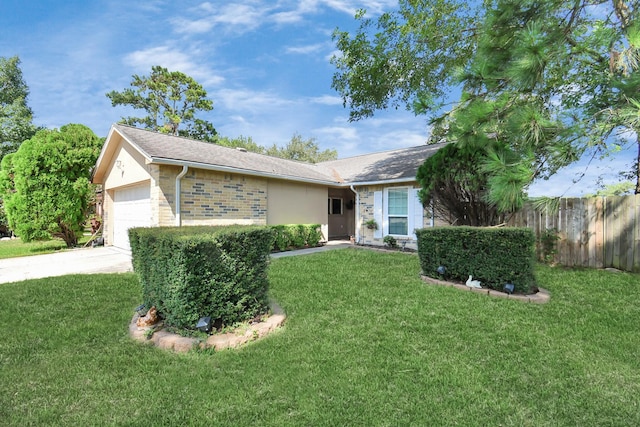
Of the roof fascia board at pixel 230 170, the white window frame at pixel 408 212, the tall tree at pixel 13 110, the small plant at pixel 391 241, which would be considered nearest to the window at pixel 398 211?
the white window frame at pixel 408 212

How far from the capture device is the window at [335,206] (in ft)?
50.4

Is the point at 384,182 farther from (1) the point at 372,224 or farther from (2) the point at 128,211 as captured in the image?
(2) the point at 128,211

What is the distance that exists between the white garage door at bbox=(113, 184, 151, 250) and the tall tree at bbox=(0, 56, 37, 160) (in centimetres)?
1342

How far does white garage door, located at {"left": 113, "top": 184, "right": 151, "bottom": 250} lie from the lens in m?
9.62

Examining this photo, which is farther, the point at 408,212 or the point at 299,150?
the point at 299,150

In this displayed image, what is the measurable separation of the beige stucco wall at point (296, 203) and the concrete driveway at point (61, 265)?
495 cm

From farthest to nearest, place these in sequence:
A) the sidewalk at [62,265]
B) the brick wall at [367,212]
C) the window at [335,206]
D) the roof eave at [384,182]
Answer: the window at [335,206] → the brick wall at [367,212] → the roof eave at [384,182] → the sidewalk at [62,265]

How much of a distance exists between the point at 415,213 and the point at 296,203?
4.71 metres

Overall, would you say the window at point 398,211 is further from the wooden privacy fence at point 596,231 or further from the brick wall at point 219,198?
the brick wall at point 219,198

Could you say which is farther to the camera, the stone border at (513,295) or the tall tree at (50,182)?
the tall tree at (50,182)

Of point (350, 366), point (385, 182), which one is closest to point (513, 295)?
point (350, 366)

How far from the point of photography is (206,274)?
11.4 ft

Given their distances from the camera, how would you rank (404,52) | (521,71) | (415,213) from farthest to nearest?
(415,213)
(404,52)
(521,71)

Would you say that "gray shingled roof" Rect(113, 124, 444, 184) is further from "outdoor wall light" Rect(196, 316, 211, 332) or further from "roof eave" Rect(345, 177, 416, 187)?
"outdoor wall light" Rect(196, 316, 211, 332)
